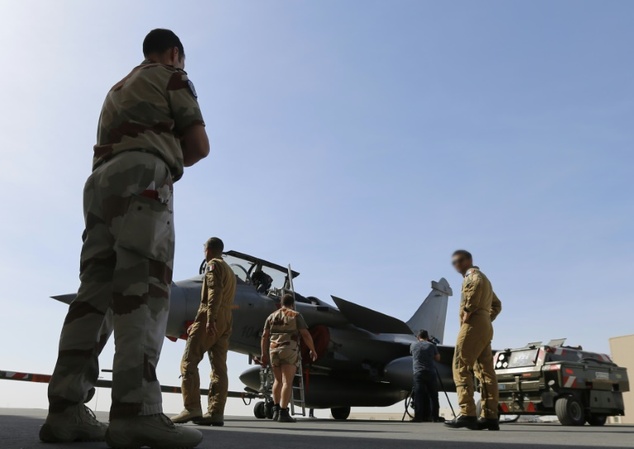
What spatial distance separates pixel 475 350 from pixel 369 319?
666 centimetres

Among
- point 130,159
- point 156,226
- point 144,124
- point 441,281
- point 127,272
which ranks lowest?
point 127,272

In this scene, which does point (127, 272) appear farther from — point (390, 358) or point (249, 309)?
point (390, 358)

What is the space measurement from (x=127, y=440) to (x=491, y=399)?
4597 millimetres

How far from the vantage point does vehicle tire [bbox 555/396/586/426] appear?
8477 mm

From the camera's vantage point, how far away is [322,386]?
11.8 meters

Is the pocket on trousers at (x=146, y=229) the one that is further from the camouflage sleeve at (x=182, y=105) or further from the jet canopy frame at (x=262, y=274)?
the jet canopy frame at (x=262, y=274)

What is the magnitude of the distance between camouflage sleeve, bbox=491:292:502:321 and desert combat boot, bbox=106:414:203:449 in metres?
5.04

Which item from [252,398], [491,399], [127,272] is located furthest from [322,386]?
[127,272]

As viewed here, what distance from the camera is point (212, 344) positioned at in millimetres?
6035

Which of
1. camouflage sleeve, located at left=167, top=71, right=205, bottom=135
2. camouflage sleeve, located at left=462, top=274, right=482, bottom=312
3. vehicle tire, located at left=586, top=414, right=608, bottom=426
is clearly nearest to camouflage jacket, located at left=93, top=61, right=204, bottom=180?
camouflage sleeve, located at left=167, top=71, right=205, bottom=135

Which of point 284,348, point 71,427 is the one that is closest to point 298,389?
point 284,348

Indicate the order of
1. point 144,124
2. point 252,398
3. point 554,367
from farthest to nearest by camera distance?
point 252,398, point 554,367, point 144,124

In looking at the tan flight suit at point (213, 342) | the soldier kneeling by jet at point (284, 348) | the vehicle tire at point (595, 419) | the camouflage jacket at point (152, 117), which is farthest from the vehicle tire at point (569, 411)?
the camouflage jacket at point (152, 117)

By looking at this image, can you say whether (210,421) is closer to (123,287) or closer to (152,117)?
(123,287)
